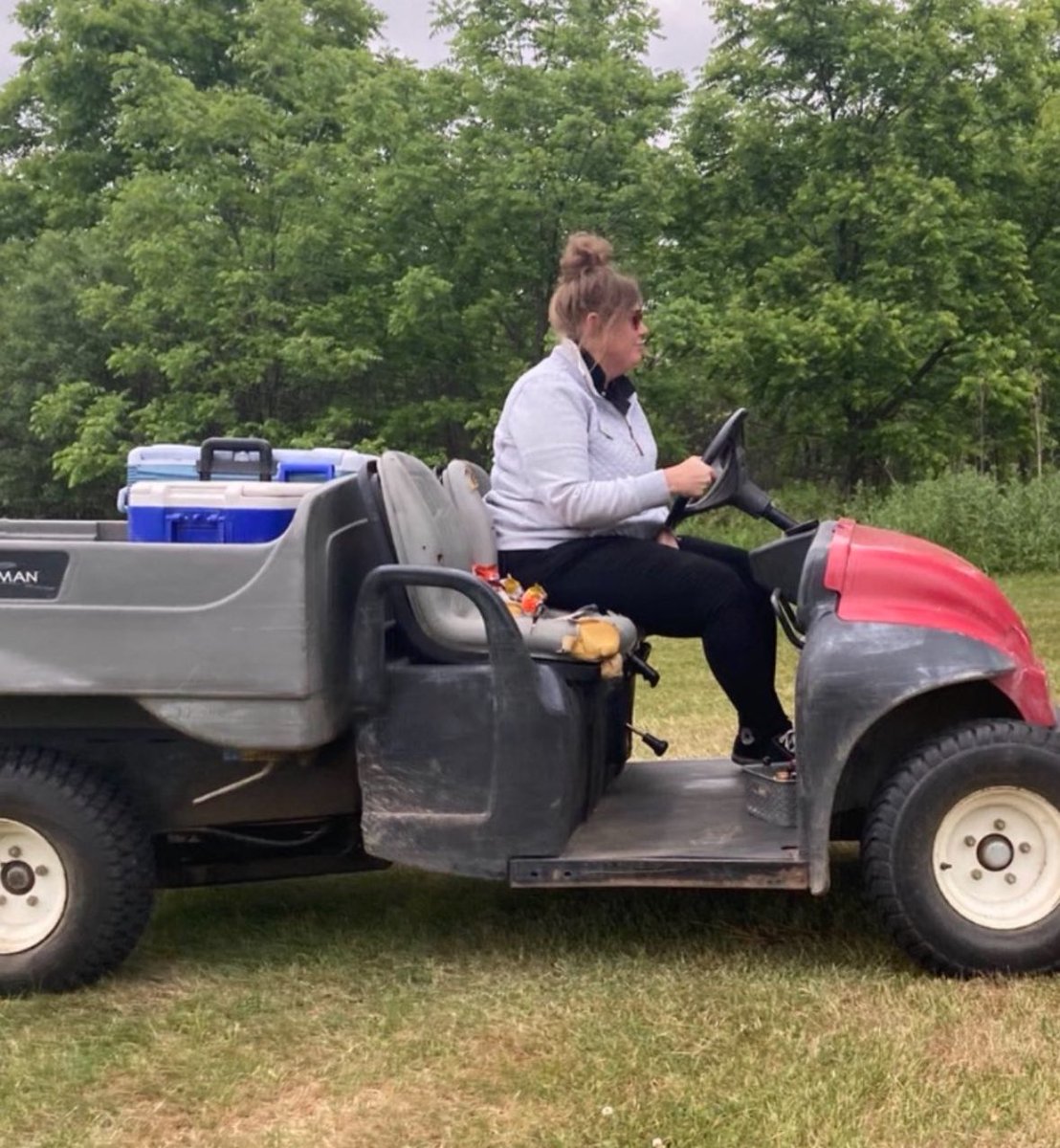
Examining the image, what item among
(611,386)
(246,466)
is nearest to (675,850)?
(611,386)

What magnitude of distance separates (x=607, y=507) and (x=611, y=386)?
0.45 meters

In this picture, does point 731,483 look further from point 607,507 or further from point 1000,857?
point 1000,857

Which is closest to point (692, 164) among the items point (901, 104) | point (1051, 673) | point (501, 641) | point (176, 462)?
point (901, 104)

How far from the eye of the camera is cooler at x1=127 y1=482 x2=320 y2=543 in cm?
335

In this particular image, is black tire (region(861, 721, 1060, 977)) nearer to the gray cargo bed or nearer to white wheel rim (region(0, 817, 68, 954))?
the gray cargo bed

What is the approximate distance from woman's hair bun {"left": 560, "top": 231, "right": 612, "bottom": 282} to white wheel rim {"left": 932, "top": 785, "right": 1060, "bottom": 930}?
1.62m

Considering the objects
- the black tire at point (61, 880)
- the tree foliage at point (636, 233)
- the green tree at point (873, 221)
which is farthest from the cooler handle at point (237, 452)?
the green tree at point (873, 221)

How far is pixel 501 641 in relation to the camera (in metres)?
3.11

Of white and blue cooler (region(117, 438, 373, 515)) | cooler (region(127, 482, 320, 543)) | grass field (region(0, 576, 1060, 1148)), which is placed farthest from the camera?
white and blue cooler (region(117, 438, 373, 515))

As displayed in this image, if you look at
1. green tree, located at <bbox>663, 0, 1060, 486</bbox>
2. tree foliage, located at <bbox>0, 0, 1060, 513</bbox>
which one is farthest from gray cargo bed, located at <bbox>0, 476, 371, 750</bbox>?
green tree, located at <bbox>663, 0, 1060, 486</bbox>

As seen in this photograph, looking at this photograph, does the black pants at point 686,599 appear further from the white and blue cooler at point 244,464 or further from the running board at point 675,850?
the white and blue cooler at point 244,464

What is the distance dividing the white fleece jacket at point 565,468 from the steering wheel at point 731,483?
0.42 ft

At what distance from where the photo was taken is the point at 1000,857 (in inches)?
120

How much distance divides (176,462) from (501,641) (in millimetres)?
1876
